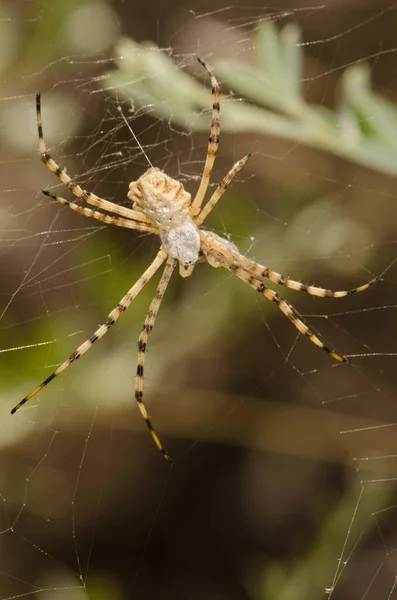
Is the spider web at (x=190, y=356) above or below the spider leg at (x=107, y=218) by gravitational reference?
below

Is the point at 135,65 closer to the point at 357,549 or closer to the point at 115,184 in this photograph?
the point at 115,184

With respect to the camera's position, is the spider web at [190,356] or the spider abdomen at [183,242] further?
the spider web at [190,356]

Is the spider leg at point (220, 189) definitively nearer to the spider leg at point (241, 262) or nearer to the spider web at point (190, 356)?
the spider leg at point (241, 262)

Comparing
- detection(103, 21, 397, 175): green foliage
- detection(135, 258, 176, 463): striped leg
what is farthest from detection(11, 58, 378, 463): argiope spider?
detection(103, 21, 397, 175): green foliage

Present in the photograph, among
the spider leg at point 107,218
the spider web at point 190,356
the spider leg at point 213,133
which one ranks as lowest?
the spider web at point 190,356

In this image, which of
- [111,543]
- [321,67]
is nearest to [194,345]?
[111,543]

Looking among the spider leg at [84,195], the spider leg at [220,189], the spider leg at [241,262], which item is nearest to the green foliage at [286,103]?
the spider leg at [220,189]

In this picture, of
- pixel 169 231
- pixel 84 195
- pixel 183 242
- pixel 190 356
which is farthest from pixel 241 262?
pixel 190 356

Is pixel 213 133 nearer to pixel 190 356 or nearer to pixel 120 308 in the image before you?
pixel 120 308
